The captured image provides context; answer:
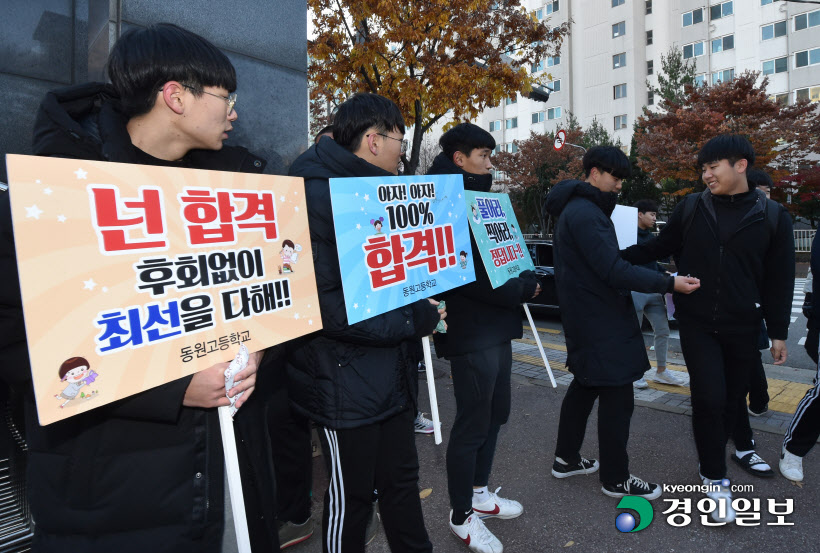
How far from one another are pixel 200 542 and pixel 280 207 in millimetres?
1049

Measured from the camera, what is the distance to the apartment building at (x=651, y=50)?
103ft

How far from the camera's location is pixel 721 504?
2869mm

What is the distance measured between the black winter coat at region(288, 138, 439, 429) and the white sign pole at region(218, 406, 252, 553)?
520 millimetres

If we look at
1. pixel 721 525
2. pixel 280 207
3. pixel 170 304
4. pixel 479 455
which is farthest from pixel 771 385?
pixel 170 304

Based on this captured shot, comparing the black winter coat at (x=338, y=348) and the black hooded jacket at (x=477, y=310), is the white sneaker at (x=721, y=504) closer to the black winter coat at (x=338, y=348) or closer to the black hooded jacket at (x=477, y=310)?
the black hooded jacket at (x=477, y=310)

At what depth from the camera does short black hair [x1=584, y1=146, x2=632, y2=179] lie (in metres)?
3.05

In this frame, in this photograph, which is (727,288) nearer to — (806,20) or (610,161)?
(610,161)

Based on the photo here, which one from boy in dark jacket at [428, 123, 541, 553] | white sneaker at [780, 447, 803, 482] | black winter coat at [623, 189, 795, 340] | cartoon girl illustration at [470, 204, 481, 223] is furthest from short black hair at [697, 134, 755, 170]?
white sneaker at [780, 447, 803, 482]

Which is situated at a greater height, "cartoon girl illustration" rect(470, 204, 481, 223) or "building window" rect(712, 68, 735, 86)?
"building window" rect(712, 68, 735, 86)

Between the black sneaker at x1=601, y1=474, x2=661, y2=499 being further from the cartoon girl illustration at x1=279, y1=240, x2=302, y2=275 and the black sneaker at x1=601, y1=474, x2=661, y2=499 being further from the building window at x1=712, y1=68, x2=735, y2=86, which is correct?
the building window at x1=712, y1=68, x2=735, y2=86

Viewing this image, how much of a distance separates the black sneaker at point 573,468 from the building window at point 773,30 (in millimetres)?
38945

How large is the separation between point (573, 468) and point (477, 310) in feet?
4.92

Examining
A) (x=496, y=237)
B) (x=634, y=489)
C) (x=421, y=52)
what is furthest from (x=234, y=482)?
(x=421, y=52)

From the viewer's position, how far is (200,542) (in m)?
1.50
